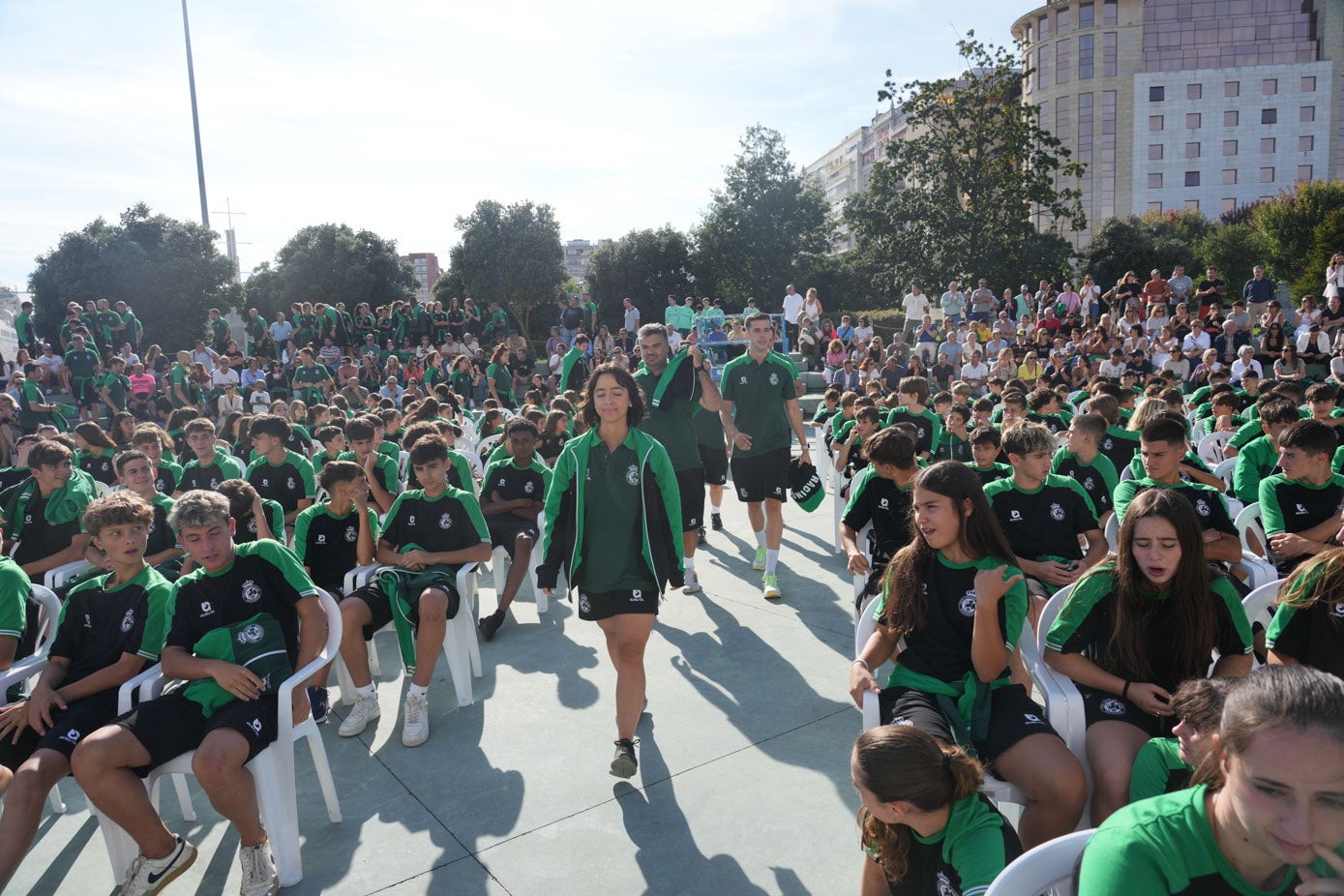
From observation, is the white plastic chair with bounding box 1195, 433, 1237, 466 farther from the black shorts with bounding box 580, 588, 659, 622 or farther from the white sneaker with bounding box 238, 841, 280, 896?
the white sneaker with bounding box 238, 841, 280, 896

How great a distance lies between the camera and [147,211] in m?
23.7

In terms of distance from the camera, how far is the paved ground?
10.2 ft

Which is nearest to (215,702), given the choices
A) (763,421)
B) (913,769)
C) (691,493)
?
(913,769)

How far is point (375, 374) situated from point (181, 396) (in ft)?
12.7

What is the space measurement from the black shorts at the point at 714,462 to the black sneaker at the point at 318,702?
332cm

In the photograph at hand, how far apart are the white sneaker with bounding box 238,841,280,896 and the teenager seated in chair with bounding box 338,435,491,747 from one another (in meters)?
1.07

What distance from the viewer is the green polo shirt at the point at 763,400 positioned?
626 centimetres

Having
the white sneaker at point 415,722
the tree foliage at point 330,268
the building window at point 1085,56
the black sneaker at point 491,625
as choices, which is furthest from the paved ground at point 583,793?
the building window at point 1085,56

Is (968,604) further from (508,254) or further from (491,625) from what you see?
(508,254)

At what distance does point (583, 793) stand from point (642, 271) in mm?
30373

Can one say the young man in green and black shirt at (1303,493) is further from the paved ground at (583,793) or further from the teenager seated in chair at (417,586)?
the teenager seated in chair at (417,586)

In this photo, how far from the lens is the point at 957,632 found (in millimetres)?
2889

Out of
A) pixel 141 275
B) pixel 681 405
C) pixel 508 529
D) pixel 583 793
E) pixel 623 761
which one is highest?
pixel 141 275

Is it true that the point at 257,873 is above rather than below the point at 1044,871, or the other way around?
below
